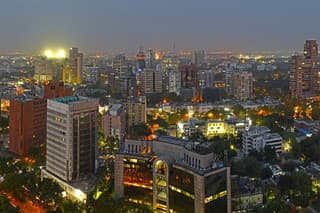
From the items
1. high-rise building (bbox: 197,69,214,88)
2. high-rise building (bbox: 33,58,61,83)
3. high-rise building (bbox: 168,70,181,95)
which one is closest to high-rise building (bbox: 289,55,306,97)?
high-rise building (bbox: 197,69,214,88)

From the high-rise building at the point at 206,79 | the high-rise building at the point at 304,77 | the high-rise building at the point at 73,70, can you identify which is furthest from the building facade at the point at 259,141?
the high-rise building at the point at 73,70

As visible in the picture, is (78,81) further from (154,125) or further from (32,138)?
(32,138)

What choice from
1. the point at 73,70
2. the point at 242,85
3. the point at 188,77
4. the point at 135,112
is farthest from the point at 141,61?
the point at 135,112

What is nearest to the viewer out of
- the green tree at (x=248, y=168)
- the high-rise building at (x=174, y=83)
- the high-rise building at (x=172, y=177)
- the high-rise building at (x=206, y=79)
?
the high-rise building at (x=172, y=177)

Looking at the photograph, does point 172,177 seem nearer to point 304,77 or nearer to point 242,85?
point 242,85

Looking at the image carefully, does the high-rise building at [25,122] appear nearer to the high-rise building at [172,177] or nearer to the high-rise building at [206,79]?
Answer: the high-rise building at [172,177]

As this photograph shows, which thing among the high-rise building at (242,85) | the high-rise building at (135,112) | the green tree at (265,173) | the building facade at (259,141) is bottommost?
the green tree at (265,173)

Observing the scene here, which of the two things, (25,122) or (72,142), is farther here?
(25,122)
